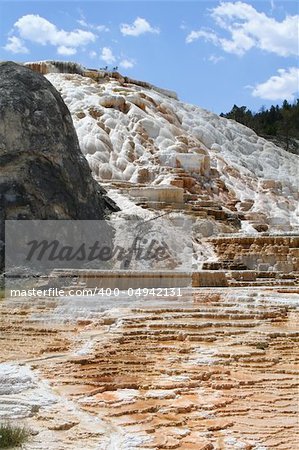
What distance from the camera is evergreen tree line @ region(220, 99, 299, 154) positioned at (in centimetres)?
4269

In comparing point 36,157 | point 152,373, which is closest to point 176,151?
→ point 36,157

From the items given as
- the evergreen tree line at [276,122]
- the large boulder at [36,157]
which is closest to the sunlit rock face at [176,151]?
the large boulder at [36,157]

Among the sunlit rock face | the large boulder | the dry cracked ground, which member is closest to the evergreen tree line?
the sunlit rock face

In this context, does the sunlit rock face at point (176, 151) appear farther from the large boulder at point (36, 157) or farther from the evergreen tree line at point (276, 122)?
the evergreen tree line at point (276, 122)

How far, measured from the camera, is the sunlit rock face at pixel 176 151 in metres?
23.2

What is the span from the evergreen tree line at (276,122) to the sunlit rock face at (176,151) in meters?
9.18

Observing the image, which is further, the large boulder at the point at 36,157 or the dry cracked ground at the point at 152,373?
the large boulder at the point at 36,157

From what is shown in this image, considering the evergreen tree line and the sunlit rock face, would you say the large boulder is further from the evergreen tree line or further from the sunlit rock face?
the evergreen tree line

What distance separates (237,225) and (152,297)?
9.57 metres

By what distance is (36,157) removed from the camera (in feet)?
47.4

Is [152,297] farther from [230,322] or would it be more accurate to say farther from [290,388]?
[290,388]

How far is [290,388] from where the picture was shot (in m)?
5.79

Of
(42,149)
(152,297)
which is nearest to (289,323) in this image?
(152,297)

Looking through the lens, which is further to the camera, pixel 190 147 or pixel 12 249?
pixel 190 147
